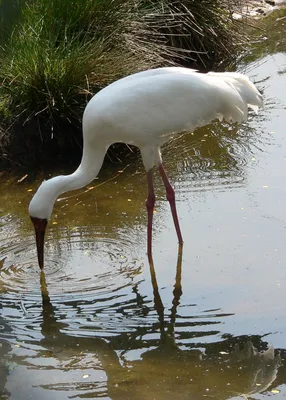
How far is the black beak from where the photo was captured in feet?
20.9

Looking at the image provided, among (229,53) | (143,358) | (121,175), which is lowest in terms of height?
(143,358)

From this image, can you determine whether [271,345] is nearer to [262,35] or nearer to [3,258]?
[3,258]

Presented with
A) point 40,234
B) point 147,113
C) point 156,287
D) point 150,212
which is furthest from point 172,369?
point 147,113

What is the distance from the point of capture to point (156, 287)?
6.26 meters

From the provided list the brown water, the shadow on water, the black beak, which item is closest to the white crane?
the black beak

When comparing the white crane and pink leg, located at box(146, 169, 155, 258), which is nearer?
the white crane

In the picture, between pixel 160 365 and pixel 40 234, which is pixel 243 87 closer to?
pixel 40 234

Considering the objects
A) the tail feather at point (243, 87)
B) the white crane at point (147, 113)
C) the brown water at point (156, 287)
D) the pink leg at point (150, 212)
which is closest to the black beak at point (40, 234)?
the white crane at point (147, 113)

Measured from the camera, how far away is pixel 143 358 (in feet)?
17.3

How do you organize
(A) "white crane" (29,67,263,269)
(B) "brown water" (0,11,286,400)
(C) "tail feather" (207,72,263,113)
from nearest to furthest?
1. (B) "brown water" (0,11,286,400)
2. (A) "white crane" (29,67,263,269)
3. (C) "tail feather" (207,72,263,113)

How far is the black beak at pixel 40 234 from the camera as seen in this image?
20.9ft

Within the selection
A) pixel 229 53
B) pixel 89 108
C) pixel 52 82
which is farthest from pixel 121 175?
pixel 229 53

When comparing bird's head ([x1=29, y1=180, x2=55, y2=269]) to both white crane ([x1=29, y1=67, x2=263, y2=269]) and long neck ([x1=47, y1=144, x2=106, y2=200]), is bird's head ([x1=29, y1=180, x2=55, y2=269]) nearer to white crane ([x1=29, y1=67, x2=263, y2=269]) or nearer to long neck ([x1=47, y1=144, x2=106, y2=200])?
white crane ([x1=29, y1=67, x2=263, y2=269])

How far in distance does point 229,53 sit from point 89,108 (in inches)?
224
